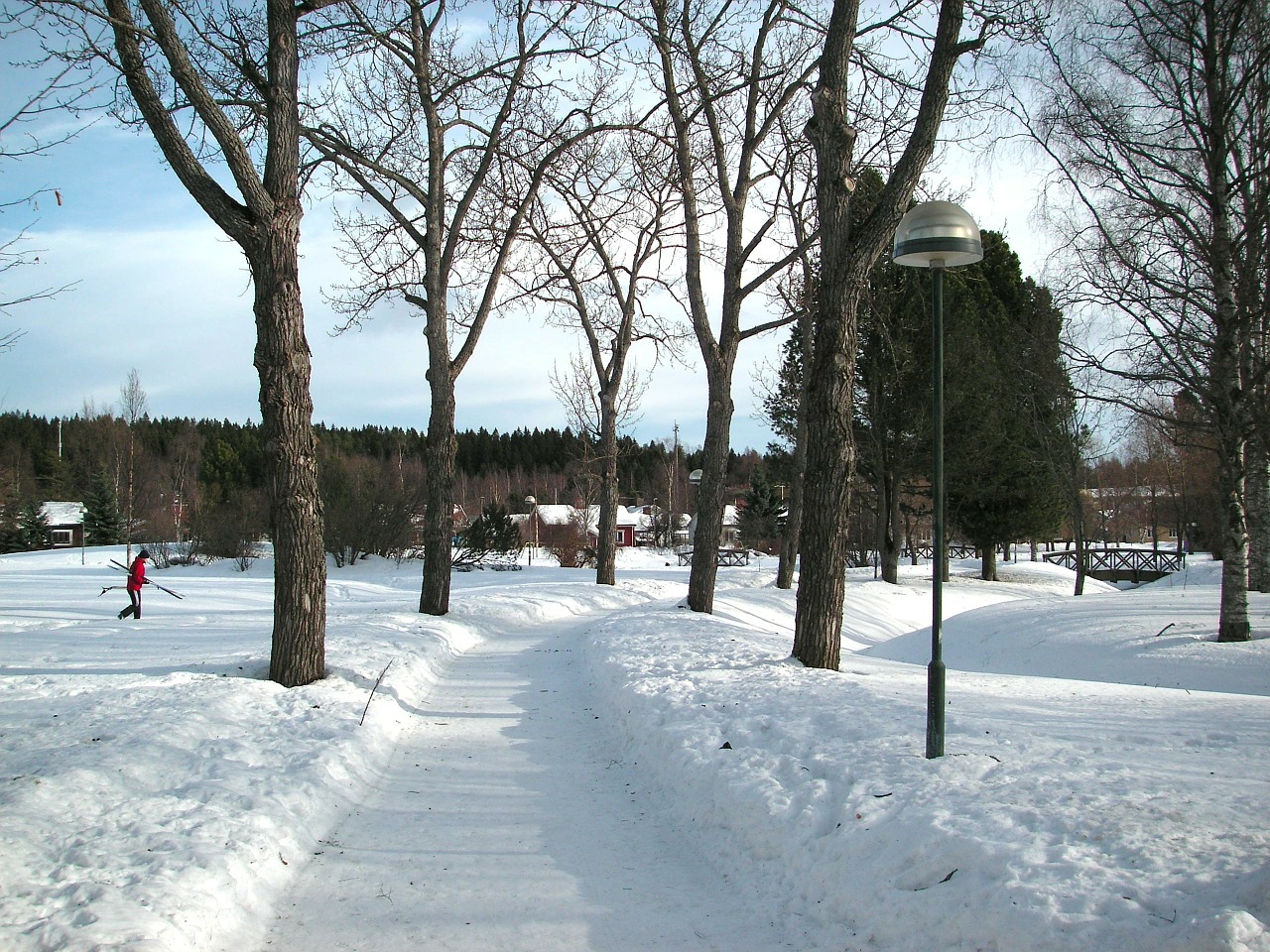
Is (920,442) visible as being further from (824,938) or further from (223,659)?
(824,938)

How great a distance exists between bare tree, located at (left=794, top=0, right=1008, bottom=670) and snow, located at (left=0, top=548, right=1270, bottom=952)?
913mm

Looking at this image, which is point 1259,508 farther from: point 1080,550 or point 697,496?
point 697,496

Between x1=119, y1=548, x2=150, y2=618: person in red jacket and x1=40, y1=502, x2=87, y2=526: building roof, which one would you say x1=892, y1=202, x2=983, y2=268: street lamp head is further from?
x1=40, y1=502, x2=87, y2=526: building roof

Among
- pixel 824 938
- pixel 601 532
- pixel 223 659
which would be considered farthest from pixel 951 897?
pixel 601 532

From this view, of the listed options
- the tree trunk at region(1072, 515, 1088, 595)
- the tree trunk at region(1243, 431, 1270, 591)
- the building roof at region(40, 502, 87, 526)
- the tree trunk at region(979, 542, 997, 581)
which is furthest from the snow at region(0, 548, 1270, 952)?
the building roof at region(40, 502, 87, 526)

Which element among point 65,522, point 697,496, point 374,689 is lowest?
point 65,522

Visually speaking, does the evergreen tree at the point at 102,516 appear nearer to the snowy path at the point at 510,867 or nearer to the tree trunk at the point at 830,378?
the snowy path at the point at 510,867

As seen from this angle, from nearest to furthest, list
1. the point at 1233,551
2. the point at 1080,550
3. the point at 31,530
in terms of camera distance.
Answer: the point at 1233,551
the point at 1080,550
the point at 31,530

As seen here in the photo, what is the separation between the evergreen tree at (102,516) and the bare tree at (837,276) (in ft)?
153

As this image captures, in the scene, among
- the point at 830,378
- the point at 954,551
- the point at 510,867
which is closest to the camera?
the point at 510,867

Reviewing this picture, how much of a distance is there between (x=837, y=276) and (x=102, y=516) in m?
48.6

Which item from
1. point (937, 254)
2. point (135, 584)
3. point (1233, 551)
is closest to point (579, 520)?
point (135, 584)

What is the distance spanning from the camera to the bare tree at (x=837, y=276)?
28.1 ft

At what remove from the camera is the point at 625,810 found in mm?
5465
